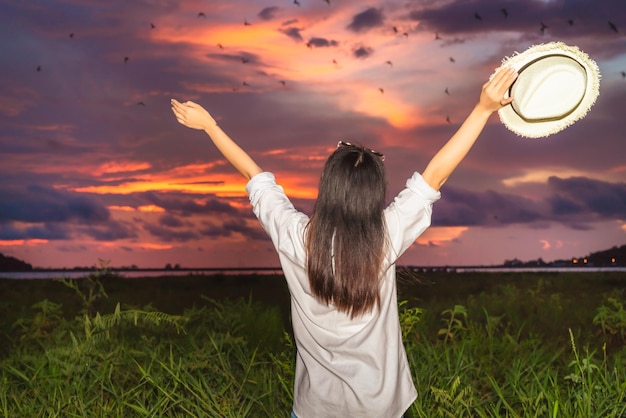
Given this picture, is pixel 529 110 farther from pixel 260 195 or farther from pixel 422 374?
pixel 422 374

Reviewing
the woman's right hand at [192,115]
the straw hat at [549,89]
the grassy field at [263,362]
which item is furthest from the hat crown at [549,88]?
the woman's right hand at [192,115]

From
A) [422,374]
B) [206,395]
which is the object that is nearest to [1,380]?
[206,395]

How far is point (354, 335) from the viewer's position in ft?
11.5

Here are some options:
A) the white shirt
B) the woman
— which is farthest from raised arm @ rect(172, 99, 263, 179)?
the white shirt

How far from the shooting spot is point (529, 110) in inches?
161

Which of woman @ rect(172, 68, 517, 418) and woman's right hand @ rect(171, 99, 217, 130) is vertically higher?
woman's right hand @ rect(171, 99, 217, 130)

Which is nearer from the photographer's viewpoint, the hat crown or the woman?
the woman

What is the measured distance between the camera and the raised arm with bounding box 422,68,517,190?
143 inches

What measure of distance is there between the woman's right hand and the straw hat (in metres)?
1.53

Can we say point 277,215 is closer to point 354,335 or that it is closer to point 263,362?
point 354,335

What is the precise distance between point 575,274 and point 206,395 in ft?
37.7

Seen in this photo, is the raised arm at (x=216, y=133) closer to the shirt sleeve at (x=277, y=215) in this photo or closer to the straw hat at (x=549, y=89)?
the shirt sleeve at (x=277, y=215)

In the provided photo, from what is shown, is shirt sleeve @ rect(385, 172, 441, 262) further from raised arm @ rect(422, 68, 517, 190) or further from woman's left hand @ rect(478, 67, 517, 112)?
woman's left hand @ rect(478, 67, 517, 112)

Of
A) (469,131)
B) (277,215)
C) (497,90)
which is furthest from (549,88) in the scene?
(277,215)
